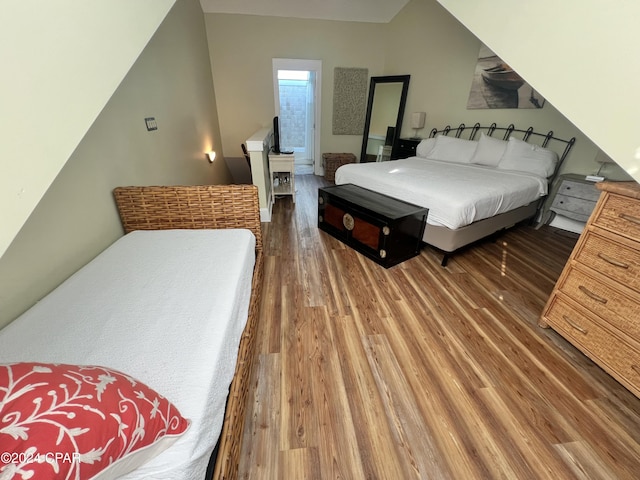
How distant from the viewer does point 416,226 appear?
2.39 meters

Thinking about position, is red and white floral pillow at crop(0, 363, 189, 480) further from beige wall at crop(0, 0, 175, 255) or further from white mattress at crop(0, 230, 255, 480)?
beige wall at crop(0, 0, 175, 255)

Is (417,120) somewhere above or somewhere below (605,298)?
above

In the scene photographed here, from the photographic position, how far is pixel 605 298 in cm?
136

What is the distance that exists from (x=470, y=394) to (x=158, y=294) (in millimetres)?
1528

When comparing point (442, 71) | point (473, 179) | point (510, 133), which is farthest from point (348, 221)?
point (442, 71)

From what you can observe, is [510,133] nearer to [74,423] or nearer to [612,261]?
[612,261]

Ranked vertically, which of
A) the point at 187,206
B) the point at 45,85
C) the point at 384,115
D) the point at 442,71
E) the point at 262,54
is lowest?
the point at 187,206

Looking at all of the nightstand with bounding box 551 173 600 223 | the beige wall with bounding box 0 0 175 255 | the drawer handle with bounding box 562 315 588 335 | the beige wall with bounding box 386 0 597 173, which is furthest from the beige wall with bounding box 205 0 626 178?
the beige wall with bounding box 0 0 175 255

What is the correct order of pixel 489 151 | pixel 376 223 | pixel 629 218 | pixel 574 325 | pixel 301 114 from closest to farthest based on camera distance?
pixel 629 218, pixel 574 325, pixel 376 223, pixel 489 151, pixel 301 114

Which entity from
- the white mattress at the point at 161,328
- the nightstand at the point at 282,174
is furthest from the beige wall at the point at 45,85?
the nightstand at the point at 282,174

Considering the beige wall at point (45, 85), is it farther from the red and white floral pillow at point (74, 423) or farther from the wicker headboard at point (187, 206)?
the wicker headboard at point (187, 206)

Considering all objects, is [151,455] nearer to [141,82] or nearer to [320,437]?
[320,437]

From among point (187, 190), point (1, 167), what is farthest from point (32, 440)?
point (187, 190)

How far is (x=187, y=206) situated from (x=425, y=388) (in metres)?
1.71
